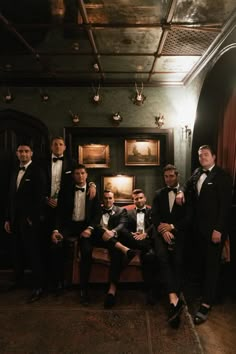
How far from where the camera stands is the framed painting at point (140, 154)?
18.2ft

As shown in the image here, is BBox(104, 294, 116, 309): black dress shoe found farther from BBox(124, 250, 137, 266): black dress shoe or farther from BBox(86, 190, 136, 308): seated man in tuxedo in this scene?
BBox(124, 250, 137, 266): black dress shoe

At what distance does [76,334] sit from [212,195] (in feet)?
6.84

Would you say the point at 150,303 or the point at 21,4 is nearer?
the point at 21,4

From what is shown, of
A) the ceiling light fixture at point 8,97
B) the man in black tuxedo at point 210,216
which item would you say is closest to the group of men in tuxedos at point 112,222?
the man in black tuxedo at point 210,216

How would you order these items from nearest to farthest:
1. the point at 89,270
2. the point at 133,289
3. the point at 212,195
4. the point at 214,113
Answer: the point at 212,195, the point at 89,270, the point at 133,289, the point at 214,113

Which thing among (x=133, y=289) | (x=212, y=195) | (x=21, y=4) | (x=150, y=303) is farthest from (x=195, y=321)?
(x=21, y=4)

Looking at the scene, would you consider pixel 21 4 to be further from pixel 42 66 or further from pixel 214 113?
pixel 214 113

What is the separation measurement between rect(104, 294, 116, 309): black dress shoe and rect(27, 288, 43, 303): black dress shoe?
0.86 meters

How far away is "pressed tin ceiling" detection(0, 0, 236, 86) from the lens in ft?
9.82

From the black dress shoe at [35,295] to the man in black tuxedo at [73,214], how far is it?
0.23 metres

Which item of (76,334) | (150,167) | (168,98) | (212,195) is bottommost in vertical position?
(76,334)

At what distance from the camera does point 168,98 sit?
5543 mm

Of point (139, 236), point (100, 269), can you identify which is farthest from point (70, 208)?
point (139, 236)

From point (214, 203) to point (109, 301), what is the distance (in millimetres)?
1698
